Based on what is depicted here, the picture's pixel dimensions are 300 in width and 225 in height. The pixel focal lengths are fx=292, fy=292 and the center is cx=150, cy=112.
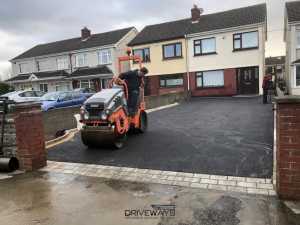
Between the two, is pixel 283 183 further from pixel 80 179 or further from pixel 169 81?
pixel 169 81

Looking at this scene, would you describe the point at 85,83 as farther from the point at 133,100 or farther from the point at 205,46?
the point at 133,100

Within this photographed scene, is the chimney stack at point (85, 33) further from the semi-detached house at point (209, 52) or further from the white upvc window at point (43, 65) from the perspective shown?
the semi-detached house at point (209, 52)

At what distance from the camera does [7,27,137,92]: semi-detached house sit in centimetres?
3153

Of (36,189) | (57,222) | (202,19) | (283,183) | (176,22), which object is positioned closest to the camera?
(57,222)

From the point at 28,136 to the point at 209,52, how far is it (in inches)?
840

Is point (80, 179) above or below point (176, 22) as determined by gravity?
below

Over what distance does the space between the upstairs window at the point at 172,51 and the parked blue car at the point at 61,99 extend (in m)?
11.1

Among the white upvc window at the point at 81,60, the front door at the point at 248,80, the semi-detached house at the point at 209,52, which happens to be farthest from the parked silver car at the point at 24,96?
the front door at the point at 248,80

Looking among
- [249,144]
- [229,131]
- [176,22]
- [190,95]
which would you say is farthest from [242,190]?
[176,22]

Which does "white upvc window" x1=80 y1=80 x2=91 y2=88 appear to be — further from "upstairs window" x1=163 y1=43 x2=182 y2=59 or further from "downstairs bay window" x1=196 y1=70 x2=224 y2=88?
"downstairs bay window" x1=196 y1=70 x2=224 y2=88

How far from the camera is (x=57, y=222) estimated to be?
148 inches

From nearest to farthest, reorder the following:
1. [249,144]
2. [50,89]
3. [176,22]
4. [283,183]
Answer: [283,183]
[249,144]
[176,22]
[50,89]

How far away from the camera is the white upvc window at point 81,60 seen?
33.4 meters

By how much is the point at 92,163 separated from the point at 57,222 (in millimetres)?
2685
